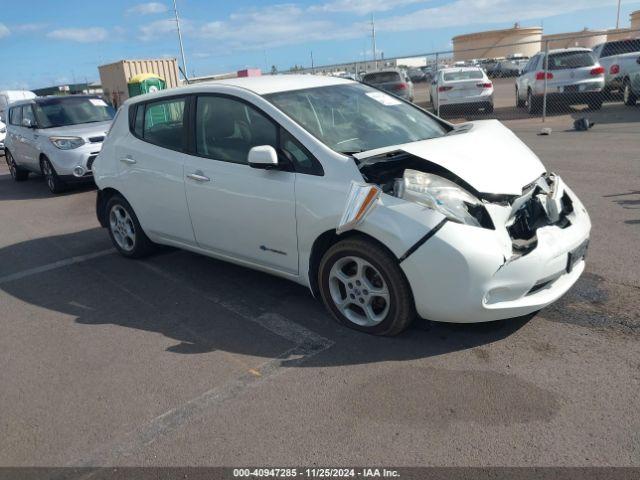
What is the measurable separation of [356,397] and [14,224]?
23.1 feet

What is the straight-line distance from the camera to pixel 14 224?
27.1ft

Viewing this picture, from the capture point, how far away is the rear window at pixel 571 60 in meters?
15.3

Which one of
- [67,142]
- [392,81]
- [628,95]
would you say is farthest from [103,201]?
[628,95]

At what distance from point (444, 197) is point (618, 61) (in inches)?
621

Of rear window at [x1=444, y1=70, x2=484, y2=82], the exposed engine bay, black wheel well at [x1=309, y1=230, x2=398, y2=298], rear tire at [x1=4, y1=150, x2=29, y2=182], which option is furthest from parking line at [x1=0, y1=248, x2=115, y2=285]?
rear window at [x1=444, y1=70, x2=484, y2=82]

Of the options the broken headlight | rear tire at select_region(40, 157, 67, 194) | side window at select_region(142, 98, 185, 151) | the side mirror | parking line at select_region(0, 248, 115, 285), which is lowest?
parking line at select_region(0, 248, 115, 285)

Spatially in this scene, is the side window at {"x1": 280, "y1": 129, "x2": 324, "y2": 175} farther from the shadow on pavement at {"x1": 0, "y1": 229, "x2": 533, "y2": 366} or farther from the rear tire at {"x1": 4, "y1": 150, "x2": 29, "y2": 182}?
the rear tire at {"x1": 4, "y1": 150, "x2": 29, "y2": 182}

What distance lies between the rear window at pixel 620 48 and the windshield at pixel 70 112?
15.3m

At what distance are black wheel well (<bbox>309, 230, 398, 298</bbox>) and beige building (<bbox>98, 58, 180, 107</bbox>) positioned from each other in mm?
20047

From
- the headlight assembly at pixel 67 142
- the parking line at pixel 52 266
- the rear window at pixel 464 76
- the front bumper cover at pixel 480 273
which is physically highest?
the rear window at pixel 464 76

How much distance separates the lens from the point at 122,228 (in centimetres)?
600

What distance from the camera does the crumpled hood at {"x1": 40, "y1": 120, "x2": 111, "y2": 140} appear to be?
10.2 metres

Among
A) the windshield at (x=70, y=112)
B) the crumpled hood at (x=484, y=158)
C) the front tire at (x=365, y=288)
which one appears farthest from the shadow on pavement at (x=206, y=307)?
the windshield at (x=70, y=112)

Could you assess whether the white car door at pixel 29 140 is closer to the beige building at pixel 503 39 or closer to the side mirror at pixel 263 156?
the side mirror at pixel 263 156
